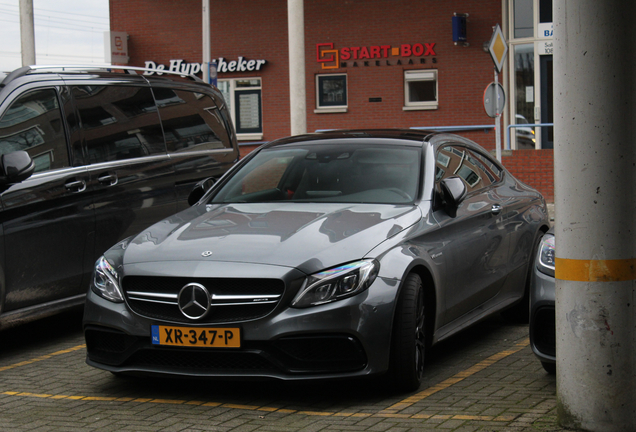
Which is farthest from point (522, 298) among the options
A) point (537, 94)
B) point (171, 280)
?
point (537, 94)

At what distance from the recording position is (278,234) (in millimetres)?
5066

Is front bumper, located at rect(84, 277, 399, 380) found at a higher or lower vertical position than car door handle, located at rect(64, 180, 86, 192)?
lower

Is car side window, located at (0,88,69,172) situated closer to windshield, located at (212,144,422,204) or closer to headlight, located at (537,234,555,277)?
windshield, located at (212,144,422,204)

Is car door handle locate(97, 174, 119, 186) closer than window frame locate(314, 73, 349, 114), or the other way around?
car door handle locate(97, 174, 119, 186)

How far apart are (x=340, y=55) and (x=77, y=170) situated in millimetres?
18579

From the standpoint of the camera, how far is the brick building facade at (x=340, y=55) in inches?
926

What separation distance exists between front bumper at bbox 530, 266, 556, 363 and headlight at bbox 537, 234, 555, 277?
0.23ft

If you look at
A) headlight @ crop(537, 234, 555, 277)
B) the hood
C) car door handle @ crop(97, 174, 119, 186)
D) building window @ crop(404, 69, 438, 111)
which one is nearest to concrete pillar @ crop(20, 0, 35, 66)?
building window @ crop(404, 69, 438, 111)

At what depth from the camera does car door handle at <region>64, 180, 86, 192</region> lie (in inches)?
259

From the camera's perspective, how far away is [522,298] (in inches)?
273

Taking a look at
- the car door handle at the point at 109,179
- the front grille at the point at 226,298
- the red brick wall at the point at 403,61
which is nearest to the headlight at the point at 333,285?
the front grille at the point at 226,298

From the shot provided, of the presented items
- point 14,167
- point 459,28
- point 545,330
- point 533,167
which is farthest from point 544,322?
point 459,28

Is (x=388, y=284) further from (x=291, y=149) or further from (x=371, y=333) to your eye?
(x=291, y=149)

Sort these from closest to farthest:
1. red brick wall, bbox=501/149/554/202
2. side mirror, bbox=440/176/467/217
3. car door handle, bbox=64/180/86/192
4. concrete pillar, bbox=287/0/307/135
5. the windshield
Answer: side mirror, bbox=440/176/467/217 → the windshield → car door handle, bbox=64/180/86/192 → red brick wall, bbox=501/149/554/202 → concrete pillar, bbox=287/0/307/135
